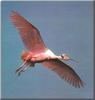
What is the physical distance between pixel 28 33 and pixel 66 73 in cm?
71

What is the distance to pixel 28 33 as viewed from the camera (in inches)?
294

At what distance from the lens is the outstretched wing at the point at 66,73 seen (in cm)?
777

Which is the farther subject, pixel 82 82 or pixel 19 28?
pixel 82 82

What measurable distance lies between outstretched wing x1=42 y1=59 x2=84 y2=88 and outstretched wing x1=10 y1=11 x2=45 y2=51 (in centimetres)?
34

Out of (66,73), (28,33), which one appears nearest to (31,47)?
(28,33)

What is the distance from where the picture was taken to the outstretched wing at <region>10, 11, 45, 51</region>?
287 inches

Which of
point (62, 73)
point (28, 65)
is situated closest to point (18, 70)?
point (28, 65)

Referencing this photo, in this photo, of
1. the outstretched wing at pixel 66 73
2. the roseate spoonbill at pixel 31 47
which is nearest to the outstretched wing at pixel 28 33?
the roseate spoonbill at pixel 31 47

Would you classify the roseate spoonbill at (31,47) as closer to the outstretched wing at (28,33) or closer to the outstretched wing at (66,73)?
the outstretched wing at (28,33)

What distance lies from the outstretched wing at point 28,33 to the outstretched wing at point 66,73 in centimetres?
34

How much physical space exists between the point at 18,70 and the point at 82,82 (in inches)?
32.0

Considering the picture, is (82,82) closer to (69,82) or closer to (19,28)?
(69,82)

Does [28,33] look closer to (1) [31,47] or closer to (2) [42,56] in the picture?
(1) [31,47]

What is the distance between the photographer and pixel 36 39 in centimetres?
750
